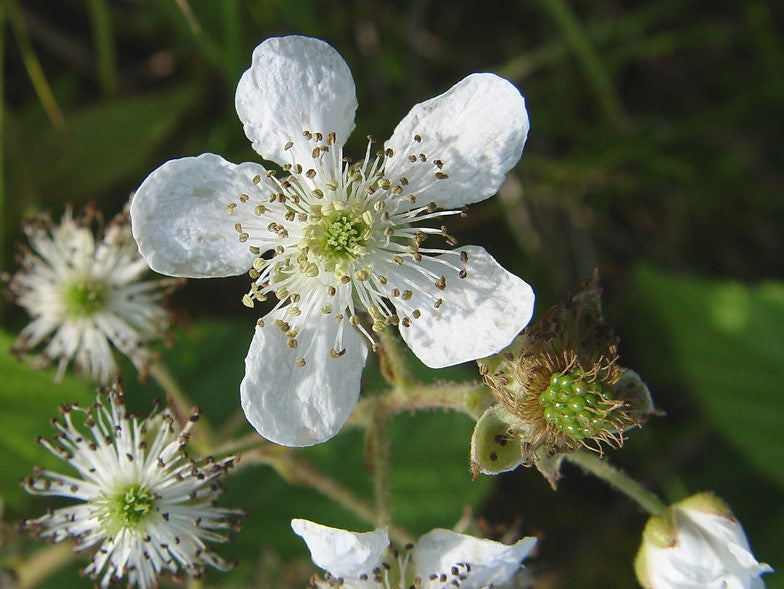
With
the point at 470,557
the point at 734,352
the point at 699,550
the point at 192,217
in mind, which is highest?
the point at 192,217

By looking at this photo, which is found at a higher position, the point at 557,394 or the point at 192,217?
the point at 192,217

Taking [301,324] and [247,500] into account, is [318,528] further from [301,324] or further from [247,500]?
[247,500]

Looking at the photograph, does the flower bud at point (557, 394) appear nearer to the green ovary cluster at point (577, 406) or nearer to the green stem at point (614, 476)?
the green ovary cluster at point (577, 406)

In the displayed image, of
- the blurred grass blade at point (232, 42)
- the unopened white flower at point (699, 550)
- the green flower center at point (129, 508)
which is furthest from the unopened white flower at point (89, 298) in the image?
the unopened white flower at point (699, 550)

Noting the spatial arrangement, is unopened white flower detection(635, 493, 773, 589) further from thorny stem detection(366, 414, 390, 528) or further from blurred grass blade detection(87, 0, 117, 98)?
blurred grass blade detection(87, 0, 117, 98)

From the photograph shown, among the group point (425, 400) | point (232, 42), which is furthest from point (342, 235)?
point (232, 42)

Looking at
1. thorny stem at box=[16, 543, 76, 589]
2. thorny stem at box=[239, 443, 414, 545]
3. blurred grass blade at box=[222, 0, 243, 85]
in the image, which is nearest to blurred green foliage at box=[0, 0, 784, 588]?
blurred grass blade at box=[222, 0, 243, 85]

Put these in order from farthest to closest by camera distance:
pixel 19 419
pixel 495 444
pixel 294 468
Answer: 1. pixel 19 419
2. pixel 294 468
3. pixel 495 444

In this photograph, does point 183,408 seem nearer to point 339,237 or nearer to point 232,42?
point 339,237
